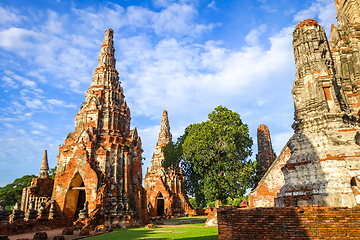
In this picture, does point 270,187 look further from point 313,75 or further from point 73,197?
point 73,197

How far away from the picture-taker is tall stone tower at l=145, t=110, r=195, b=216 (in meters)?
34.6

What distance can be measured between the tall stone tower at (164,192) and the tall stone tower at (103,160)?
12325 millimetres

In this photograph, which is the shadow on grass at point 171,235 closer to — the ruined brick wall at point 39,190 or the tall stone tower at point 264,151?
the tall stone tower at point 264,151

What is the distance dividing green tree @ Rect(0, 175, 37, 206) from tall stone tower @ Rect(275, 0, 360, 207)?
40.9m

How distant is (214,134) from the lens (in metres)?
20.5

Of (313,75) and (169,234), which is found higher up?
(313,75)

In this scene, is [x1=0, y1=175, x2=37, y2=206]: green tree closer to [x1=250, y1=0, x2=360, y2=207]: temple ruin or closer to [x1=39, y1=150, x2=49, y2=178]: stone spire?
[x1=39, y1=150, x2=49, y2=178]: stone spire

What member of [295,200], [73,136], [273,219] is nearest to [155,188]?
[73,136]

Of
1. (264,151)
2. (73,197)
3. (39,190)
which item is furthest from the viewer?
(264,151)

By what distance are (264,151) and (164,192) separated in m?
17.3

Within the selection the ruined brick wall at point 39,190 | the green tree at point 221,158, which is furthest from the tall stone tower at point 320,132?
the ruined brick wall at point 39,190

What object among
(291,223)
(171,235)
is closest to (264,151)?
(171,235)

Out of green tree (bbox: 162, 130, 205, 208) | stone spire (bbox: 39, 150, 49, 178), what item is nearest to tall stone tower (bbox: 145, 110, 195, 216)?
green tree (bbox: 162, 130, 205, 208)

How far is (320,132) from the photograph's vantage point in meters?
10.1
